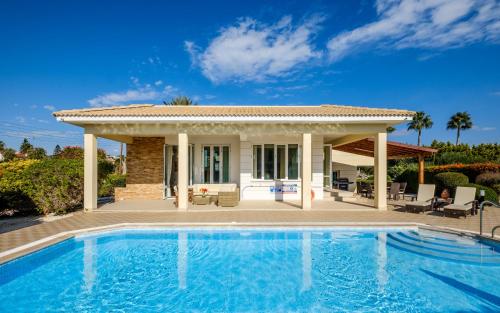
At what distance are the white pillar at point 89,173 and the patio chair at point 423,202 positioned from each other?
1558 cm

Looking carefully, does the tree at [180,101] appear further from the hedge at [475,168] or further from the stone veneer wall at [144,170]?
the hedge at [475,168]

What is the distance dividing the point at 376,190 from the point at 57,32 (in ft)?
83.3

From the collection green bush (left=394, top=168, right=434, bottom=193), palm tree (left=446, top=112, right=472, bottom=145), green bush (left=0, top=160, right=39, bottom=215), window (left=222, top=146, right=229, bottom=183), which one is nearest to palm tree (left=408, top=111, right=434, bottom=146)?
palm tree (left=446, top=112, right=472, bottom=145)

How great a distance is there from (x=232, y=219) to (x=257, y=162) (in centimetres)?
713

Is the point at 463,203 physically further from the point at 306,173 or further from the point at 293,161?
the point at 293,161

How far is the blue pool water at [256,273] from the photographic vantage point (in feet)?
18.3

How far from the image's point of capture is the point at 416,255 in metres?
8.17

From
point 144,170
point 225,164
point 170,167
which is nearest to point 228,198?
point 225,164

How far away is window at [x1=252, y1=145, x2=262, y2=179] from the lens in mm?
17703

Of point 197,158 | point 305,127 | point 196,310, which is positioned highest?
point 305,127

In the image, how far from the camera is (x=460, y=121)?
60.9 m

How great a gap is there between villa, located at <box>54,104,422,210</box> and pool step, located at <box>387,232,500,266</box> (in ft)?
14.9

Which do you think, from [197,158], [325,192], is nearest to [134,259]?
[197,158]

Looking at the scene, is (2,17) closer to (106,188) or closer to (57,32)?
(57,32)
